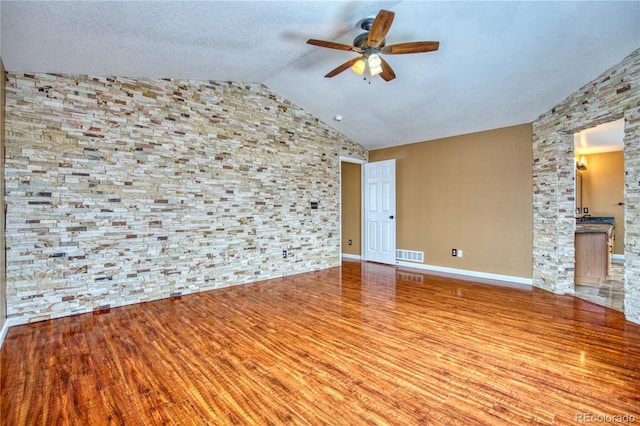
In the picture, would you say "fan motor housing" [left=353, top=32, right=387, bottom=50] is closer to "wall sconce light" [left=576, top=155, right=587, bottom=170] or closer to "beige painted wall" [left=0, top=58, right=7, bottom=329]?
"beige painted wall" [left=0, top=58, right=7, bottom=329]

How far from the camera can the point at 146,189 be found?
3.88 metres

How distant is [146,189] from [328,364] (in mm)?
3092

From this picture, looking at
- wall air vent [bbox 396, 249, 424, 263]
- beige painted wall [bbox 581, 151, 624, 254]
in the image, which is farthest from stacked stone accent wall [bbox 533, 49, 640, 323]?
beige painted wall [bbox 581, 151, 624, 254]

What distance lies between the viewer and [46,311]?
3256mm

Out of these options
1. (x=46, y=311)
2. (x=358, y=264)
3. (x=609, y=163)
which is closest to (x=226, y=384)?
(x=46, y=311)

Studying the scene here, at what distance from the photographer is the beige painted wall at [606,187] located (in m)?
6.57

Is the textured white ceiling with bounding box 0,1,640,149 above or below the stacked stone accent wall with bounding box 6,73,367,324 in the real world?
above

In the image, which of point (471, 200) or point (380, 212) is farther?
point (380, 212)

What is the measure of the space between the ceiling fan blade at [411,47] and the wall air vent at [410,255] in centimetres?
392

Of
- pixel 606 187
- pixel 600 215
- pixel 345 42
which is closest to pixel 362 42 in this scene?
pixel 345 42

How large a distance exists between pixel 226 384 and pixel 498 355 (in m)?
2.04

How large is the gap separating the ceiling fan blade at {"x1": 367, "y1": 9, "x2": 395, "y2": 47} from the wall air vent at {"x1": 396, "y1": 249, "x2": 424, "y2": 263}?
412cm

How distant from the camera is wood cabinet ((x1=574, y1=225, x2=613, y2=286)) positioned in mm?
4473

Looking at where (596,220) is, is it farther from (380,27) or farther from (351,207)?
(380,27)
